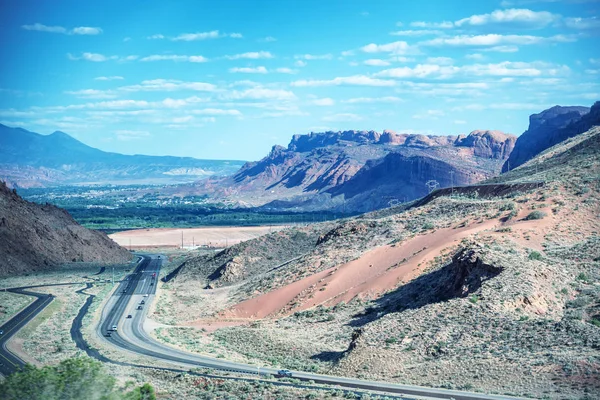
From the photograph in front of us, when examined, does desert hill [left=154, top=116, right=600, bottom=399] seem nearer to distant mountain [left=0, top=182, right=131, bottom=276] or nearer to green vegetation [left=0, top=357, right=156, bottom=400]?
green vegetation [left=0, top=357, right=156, bottom=400]

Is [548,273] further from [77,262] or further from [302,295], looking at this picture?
[77,262]

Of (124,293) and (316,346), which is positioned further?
(124,293)

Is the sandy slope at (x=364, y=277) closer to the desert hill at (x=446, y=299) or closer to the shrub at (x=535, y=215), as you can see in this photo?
the desert hill at (x=446, y=299)

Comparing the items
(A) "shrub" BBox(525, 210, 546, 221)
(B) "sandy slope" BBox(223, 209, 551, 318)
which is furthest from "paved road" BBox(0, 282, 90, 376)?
(A) "shrub" BBox(525, 210, 546, 221)

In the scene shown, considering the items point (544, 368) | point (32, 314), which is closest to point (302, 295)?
point (32, 314)

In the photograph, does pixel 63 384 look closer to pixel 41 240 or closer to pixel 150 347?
pixel 150 347

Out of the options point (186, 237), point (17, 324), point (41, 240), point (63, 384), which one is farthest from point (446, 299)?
point (186, 237)
